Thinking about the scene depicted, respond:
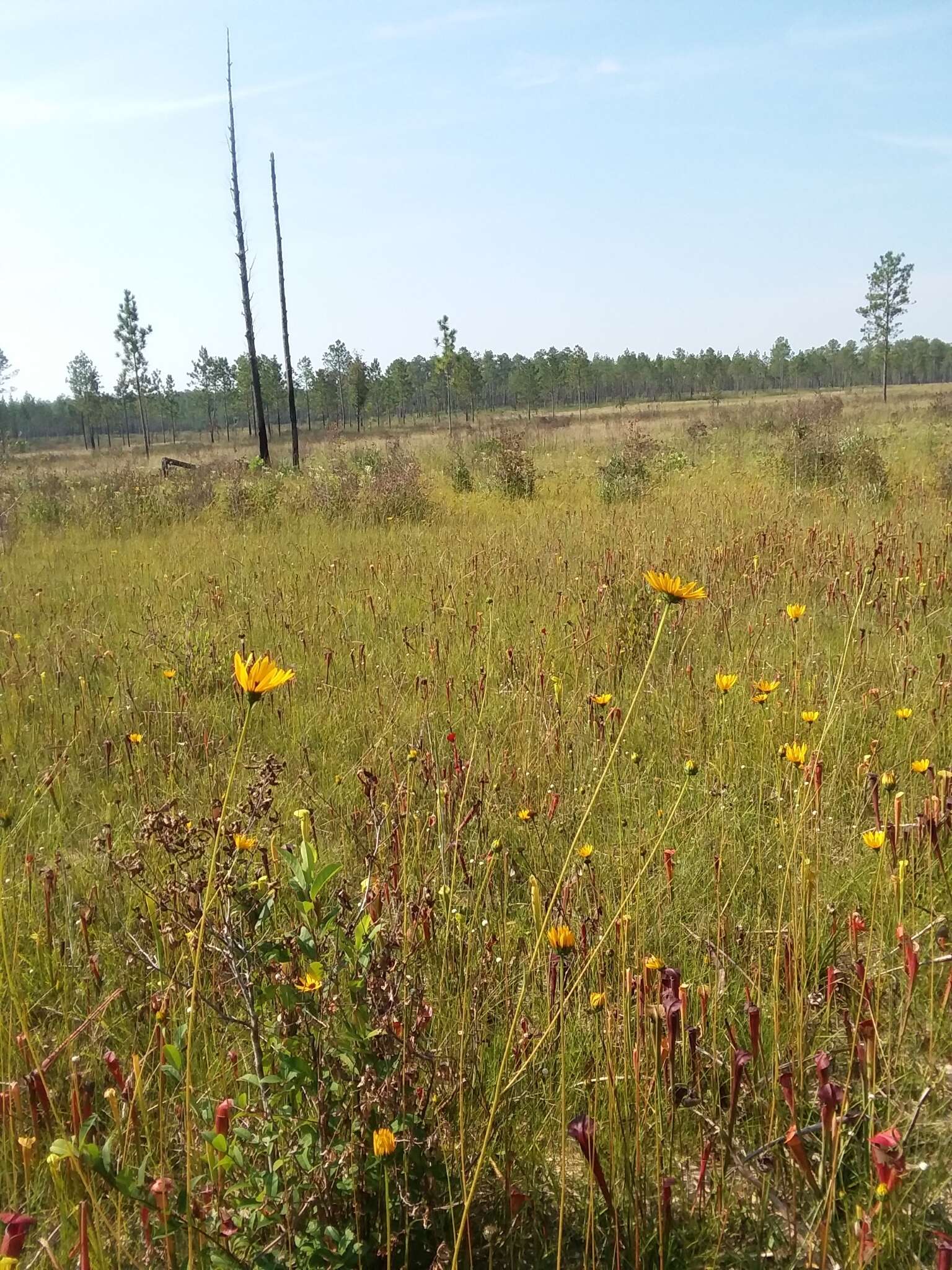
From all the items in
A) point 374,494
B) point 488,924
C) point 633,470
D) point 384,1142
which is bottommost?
point 488,924

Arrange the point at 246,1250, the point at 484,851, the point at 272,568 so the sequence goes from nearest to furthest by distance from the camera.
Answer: the point at 246,1250 → the point at 484,851 → the point at 272,568

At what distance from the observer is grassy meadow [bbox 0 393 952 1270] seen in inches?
44.5

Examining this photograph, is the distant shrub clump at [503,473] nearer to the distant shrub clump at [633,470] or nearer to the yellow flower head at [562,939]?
the distant shrub clump at [633,470]

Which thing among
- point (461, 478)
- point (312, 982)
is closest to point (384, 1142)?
point (312, 982)

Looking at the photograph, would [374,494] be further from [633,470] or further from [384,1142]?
[384,1142]

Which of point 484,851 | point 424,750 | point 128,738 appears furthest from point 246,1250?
point 128,738

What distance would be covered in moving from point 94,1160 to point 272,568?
574cm

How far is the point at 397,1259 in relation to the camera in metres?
1.14

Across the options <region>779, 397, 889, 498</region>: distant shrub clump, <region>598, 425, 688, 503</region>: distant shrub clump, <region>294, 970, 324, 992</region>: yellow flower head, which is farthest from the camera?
<region>598, 425, 688, 503</region>: distant shrub clump

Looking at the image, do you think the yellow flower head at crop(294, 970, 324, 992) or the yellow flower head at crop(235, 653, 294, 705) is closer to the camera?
the yellow flower head at crop(235, 653, 294, 705)

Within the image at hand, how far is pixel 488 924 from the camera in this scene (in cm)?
182

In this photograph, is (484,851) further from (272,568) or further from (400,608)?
(272,568)

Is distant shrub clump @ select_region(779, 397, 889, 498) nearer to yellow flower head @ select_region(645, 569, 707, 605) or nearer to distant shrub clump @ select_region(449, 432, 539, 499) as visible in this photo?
distant shrub clump @ select_region(449, 432, 539, 499)

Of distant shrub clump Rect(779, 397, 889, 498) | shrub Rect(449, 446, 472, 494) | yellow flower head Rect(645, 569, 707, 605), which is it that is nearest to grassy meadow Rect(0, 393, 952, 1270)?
yellow flower head Rect(645, 569, 707, 605)
